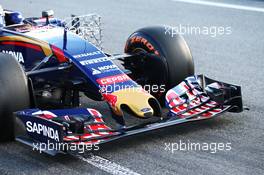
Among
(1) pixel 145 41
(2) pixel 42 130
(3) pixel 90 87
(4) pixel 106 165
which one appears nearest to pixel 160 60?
(1) pixel 145 41

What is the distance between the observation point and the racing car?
6430mm

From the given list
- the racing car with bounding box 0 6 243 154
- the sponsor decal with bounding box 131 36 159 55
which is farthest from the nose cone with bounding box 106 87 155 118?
the sponsor decal with bounding box 131 36 159 55

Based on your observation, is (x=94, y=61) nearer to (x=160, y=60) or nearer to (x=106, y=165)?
(x=160, y=60)

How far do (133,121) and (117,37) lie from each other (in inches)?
200

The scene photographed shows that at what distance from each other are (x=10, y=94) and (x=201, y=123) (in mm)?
1974

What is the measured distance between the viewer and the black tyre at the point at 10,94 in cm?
655

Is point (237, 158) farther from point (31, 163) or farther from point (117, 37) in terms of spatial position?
point (117, 37)

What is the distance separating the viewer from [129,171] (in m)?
6.12

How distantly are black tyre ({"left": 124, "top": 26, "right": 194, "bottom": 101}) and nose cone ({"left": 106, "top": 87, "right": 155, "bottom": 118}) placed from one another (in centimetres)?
84

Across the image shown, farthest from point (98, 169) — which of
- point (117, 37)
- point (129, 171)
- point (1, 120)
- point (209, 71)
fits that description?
point (117, 37)

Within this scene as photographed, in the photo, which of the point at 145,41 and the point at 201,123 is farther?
the point at 145,41

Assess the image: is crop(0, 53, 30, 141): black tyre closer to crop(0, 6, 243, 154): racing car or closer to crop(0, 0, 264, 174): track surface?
crop(0, 6, 243, 154): racing car

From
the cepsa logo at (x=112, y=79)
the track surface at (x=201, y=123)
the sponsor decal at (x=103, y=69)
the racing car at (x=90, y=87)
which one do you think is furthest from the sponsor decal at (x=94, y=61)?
the track surface at (x=201, y=123)

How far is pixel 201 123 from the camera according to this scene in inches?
288
